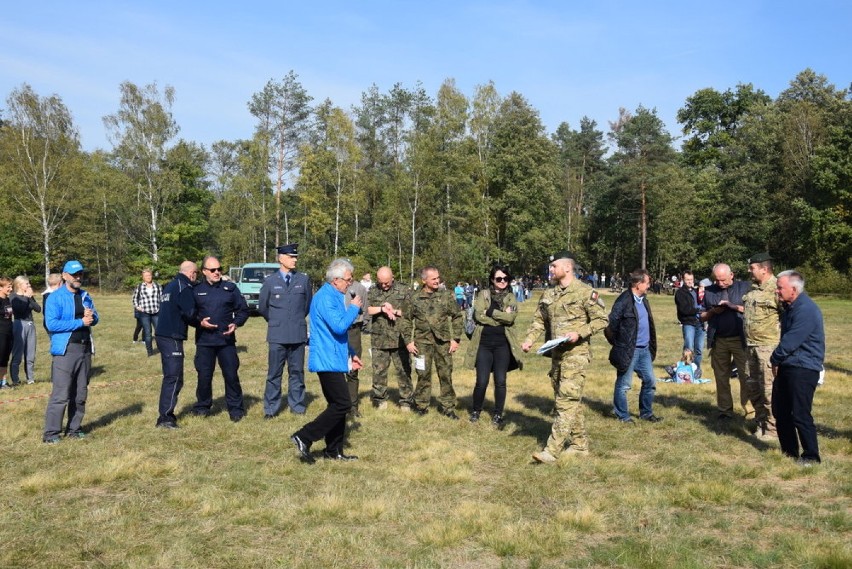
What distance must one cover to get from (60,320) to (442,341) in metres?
4.39

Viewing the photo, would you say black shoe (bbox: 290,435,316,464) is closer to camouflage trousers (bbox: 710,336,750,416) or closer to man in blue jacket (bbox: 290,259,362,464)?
man in blue jacket (bbox: 290,259,362,464)

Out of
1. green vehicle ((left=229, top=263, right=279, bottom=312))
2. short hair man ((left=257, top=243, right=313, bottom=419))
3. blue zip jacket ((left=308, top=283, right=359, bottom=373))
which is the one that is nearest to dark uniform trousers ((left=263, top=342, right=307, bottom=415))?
short hair man ((left=257, top=243, right=313, bottom=419))

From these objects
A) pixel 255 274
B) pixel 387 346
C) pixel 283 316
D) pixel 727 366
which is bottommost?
pixel 727 366

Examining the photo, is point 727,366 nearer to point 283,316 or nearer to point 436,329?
point 436,329

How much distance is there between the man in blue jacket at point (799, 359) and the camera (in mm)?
6094

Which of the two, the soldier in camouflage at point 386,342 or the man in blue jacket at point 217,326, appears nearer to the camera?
the man in blue jacket at point 217,326

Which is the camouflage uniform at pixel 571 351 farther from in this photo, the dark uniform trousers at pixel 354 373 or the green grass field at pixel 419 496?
the dark uniform trousers at pixel 354 373

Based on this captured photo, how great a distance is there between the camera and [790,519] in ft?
15.7

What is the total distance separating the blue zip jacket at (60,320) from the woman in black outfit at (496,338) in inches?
171

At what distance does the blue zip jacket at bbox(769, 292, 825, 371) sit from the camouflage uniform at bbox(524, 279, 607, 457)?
5.58 ft

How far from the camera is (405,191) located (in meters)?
42.8

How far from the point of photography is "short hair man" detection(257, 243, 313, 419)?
8.16m

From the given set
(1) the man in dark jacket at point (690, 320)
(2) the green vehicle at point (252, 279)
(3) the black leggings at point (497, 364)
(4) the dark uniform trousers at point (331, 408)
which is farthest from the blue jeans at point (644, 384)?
(2) the green vehicle at point (252, 279)

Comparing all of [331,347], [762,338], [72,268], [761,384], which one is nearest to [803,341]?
[762,338]
